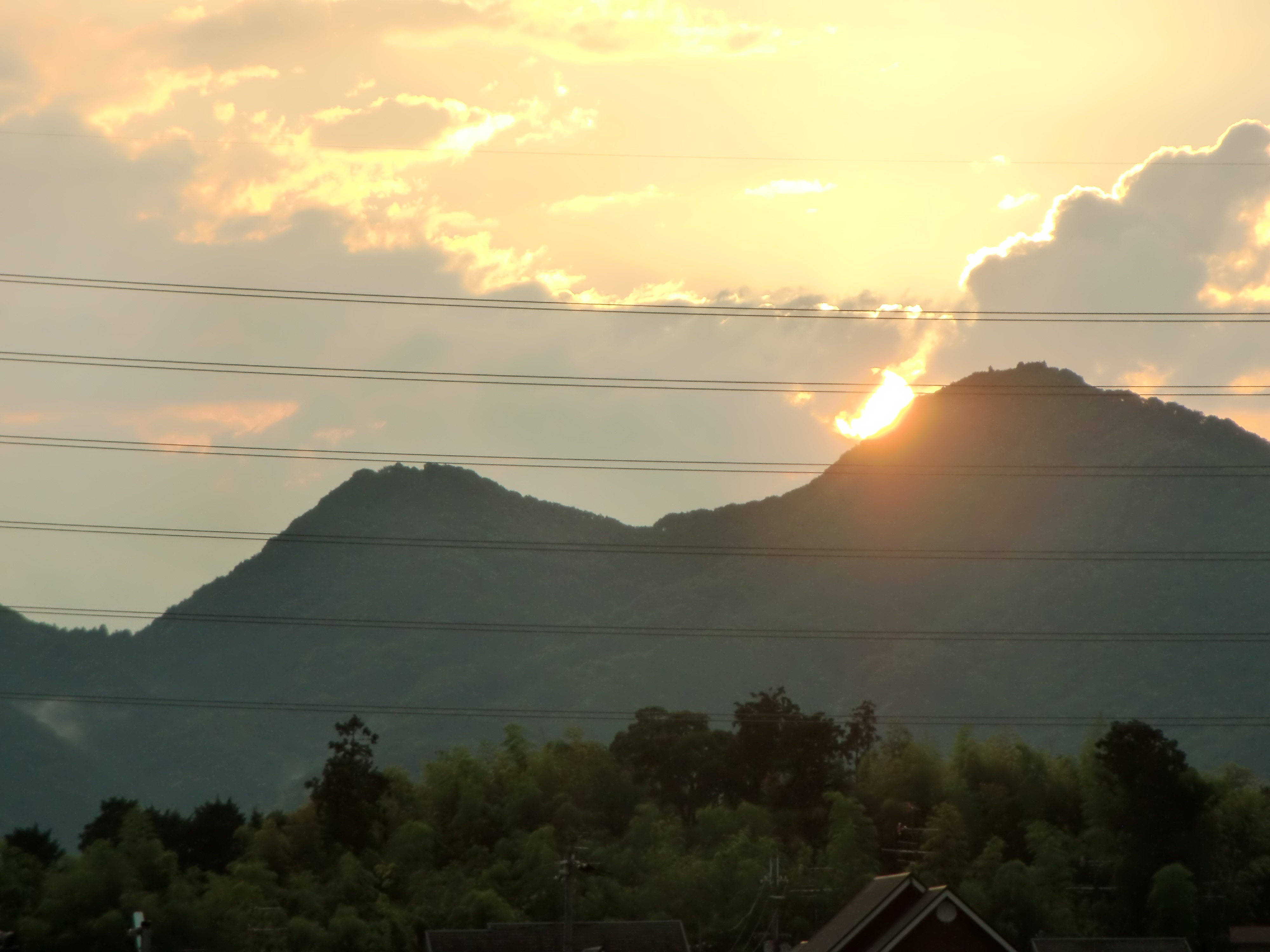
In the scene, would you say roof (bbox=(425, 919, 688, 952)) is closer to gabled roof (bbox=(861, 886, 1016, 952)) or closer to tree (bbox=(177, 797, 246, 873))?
gabled roof (bbox=(861, 886, 1016, 952))

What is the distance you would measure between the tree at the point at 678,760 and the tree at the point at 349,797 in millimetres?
24196

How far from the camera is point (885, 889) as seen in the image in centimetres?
5053

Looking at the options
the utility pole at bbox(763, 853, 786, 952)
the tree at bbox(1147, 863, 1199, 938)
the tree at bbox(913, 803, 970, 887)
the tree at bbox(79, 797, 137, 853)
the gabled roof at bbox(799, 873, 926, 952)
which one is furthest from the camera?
the tree at bbox(79, 797, 137, 853)

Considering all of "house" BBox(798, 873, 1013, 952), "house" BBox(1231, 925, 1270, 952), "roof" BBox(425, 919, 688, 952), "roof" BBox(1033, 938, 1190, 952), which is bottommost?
"house" BBox(1231, 925, 1270, 952)

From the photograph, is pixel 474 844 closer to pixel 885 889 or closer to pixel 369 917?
pixel 369 917

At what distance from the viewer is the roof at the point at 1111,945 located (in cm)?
7225

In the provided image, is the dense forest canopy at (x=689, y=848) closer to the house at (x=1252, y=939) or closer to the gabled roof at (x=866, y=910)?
the house at (x=1252, y=939)

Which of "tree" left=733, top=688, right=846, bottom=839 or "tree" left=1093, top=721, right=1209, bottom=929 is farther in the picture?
"tree" left=733, top=688, right=846, bottom=839

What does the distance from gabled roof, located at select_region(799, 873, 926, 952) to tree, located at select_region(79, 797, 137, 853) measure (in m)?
72.1

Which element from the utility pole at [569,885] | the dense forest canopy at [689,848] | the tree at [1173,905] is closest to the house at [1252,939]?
the tree at [1173,905]

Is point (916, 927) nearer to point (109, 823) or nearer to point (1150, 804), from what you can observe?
point (1150, 804)

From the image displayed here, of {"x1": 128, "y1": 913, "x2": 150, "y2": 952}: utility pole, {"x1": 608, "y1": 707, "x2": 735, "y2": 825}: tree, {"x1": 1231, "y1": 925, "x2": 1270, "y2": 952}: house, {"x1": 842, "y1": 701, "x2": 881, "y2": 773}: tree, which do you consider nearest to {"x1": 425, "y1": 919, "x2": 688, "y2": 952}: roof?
{"x1": 128, "y1": 913, "x2": 150, "y2": 952}: utility pole

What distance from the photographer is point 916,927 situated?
4650 cm

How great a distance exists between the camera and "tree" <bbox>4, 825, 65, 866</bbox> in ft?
388
